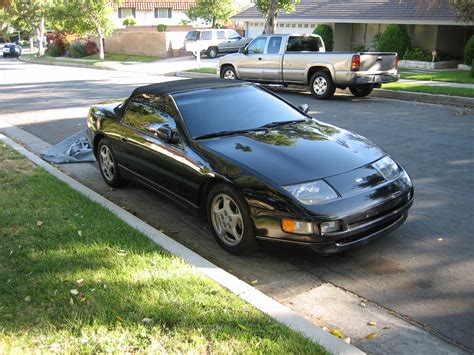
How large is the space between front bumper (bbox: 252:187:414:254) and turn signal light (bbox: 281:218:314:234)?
1.4 inches

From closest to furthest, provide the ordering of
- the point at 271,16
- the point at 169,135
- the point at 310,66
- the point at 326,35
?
the point at 169,135
the point at 310,66
the point at 271,16
the point at 326,35

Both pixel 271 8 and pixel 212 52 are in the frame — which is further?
pixel 212 52

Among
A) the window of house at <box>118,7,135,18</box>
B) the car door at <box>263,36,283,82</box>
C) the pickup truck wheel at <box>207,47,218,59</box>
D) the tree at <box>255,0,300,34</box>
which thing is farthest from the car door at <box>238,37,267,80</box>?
the window of house at <box>118,7,135,18</box>

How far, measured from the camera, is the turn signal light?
167 inches

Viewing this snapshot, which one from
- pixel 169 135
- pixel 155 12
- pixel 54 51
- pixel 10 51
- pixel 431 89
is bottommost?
pixel 10 51

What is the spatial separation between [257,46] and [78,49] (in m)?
29.7

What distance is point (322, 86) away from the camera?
49.0ft

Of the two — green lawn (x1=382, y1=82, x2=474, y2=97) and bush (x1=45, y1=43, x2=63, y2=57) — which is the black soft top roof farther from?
bush (x1=45, y1=43, x2=63, y2=57)

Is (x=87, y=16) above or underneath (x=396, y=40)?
above

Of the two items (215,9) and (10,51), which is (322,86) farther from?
(10,51)

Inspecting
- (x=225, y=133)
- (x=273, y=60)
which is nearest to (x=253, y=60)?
(x=273, y=60)

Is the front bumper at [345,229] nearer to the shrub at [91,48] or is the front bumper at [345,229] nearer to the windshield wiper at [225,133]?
the windshield wiper at [225,133]

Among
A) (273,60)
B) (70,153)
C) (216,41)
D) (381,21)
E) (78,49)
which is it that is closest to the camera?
(70,153)

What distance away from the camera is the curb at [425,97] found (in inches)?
520
